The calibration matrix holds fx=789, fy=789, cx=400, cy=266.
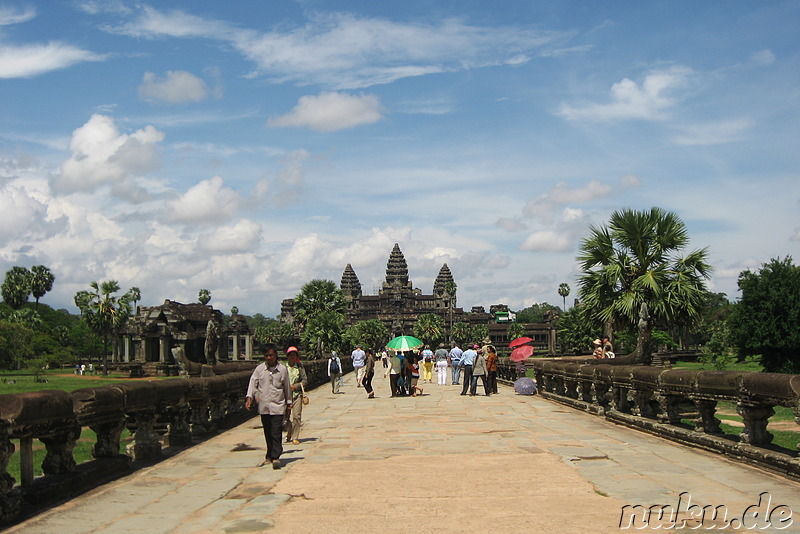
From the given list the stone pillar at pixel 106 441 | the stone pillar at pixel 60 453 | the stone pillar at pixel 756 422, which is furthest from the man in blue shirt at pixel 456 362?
the stone pillar at pixel 60 453

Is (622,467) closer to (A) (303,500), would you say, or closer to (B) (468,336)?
(A) (303,500)

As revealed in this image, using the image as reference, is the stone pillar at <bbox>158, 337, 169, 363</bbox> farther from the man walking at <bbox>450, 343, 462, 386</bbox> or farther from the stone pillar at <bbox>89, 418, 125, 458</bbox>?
the stone pillar at <bbox>89, 418, 125, 458</bbox>

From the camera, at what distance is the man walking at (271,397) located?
32.1 ft

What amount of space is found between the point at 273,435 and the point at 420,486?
2.53m

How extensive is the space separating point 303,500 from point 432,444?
4352 mm

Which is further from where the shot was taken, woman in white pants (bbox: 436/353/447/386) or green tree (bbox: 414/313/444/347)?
green tree (bbox: 414/313/444/347)

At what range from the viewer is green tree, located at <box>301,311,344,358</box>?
209ft

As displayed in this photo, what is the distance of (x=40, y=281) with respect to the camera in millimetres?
133625

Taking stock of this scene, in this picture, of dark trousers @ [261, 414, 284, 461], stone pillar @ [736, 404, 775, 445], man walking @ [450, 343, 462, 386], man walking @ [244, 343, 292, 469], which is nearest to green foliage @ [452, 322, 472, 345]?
man walking @ [450, 343, 462, 386]

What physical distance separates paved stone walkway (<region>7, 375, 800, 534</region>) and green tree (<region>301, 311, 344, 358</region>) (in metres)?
50.8

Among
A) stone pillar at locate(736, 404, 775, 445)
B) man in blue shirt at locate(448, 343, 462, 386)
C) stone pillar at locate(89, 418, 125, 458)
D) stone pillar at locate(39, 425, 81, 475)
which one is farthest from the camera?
man in blue shirt at locate(448, 343, 462, 386)

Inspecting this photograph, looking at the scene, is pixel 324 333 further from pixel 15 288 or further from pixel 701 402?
pixel 15 288

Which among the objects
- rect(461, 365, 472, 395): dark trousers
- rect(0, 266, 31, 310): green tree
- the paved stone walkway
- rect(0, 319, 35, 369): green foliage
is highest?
rect(0, 266, 31, 310): green tree

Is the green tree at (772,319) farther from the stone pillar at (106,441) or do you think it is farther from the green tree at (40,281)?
the green tree at (40,281)
